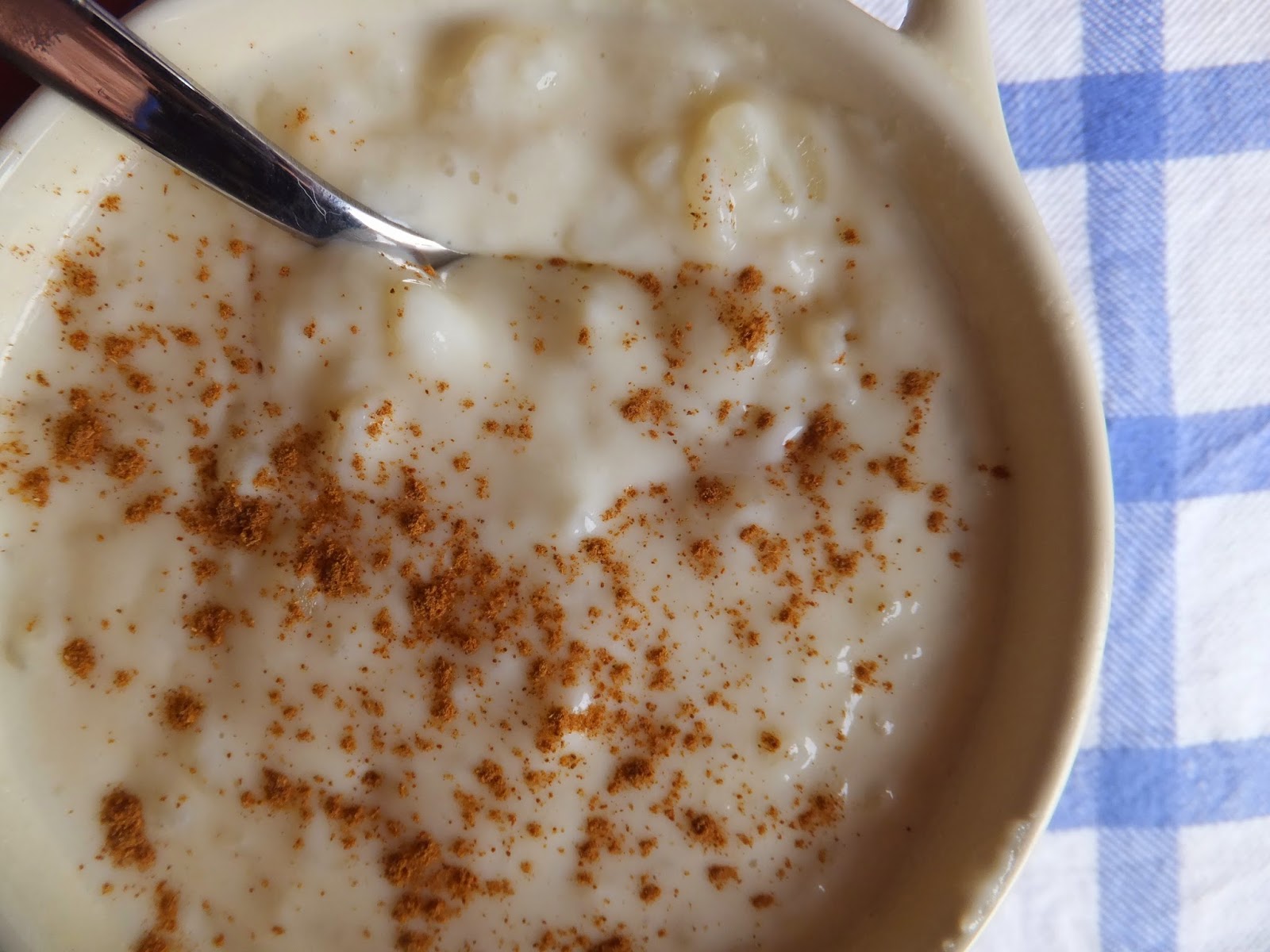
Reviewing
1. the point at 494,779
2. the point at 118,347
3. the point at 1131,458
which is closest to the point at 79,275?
the point at 118,347

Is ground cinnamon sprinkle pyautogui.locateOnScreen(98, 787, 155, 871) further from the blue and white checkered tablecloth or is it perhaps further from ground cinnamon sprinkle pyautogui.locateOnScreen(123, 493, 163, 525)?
the blue and white checkered tablecloth

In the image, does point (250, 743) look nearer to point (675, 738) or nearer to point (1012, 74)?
point (675, 738)

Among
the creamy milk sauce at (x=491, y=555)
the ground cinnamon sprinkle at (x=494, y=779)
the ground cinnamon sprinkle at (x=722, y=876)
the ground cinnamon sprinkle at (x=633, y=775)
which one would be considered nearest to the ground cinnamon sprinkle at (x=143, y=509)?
the creamy milk sauce at (x=491, y=555)

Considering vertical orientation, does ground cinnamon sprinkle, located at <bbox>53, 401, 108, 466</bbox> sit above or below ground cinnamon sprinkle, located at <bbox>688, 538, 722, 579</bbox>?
above

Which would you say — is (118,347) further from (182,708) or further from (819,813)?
(819,813)

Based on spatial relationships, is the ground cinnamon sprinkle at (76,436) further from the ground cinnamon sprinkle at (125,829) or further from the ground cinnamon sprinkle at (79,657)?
the ground cinnamon sprinkle at (125,829)

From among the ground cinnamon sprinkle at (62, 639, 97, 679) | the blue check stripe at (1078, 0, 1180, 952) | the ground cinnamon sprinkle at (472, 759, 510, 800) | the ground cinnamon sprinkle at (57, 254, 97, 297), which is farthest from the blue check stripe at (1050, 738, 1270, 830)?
the ground cinnamon sprinkle at (57, 254, 97, 297)

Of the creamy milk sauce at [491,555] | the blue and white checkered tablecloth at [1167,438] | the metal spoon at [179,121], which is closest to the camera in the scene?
the metal spoon at [179,121]
